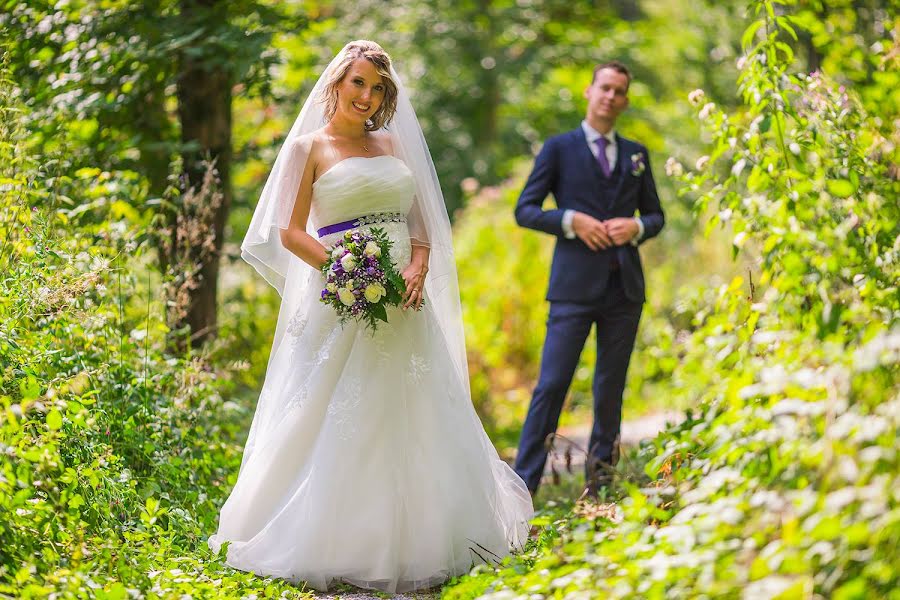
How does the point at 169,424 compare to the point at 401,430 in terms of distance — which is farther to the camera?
the point at 169,424

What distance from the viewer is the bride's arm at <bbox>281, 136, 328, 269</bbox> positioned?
3732mm

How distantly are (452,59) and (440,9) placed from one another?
727 millimetres

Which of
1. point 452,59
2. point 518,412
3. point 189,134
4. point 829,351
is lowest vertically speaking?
point 518,412

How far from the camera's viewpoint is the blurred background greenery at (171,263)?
3.35 meters

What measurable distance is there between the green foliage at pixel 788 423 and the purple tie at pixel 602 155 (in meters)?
1.25

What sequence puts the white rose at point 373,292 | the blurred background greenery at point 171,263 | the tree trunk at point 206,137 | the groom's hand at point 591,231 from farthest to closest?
the tree trunk at point 206,137
the groom's hand at point 591,231
the white rose at point 373,292
the blurred background greenery at point 171,263

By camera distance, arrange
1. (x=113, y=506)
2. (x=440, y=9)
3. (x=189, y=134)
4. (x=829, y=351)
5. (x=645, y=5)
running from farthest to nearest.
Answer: (x=645, y=5), (x=440, y=9), (x=189, y=134), (x=113, y=506), (x=829, y=351)

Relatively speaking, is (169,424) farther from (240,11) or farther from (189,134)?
(240,11)

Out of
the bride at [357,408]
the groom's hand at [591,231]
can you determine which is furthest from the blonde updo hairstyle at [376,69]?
the groom's hand at [591,231]

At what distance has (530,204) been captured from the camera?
15.6ft

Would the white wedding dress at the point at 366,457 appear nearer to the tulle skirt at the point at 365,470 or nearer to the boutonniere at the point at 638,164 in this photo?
the tulle skirt at the point at 365,470

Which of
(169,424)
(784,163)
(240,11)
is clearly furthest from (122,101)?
(784,163)

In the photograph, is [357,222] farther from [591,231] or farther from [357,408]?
[591,231]

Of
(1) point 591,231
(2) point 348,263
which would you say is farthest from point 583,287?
(2) point 348,263
